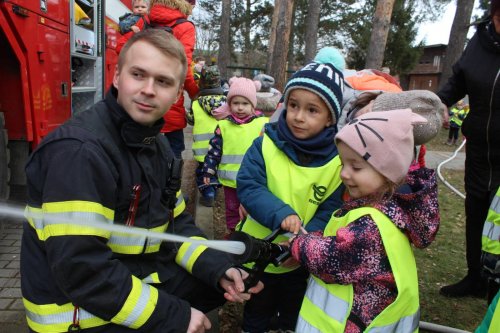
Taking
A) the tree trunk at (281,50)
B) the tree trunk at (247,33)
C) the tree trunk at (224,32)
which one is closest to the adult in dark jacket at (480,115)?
the tree trunk at (281,50)

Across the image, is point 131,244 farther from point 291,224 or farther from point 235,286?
point 291,224

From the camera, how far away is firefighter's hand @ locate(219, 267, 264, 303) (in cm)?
189

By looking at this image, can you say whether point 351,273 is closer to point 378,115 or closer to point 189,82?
point 378,115

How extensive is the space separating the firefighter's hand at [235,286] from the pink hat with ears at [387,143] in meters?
0.78

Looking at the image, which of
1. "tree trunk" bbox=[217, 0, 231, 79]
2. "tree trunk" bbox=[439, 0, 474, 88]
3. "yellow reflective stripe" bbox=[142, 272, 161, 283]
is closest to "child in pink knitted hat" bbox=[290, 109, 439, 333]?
"yellow reflective stripe" bbox=[142, 272, 161, 283]

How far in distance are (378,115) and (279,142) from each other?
0.67 m

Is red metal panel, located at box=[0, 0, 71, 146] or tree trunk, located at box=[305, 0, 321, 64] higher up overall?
tree trunk, located at box=[305, 0, 321, 64]

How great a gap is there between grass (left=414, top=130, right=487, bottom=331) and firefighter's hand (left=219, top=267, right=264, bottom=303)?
74.9 inches

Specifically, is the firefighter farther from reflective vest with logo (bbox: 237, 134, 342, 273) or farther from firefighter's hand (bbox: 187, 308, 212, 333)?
reflective vest with logo (bbox: 237, 134, 342, 273)

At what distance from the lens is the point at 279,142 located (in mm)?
2285

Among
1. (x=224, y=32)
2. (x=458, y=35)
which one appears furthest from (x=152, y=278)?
(x=224, y=32)

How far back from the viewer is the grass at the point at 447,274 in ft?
10.5

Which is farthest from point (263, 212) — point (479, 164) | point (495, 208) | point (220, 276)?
point (479, 164)

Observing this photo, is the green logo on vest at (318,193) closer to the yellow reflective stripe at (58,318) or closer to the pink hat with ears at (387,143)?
the pink hat with ears at (387,143)
